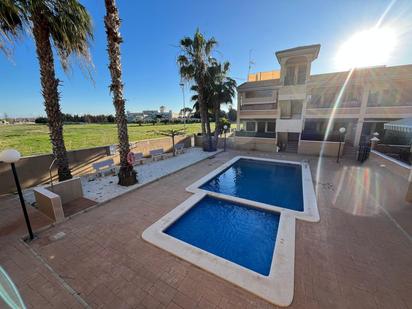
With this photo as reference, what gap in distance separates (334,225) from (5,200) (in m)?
13.0

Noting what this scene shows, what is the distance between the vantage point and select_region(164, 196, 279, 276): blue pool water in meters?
4.60

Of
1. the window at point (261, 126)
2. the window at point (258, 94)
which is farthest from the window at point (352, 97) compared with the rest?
the window at point (261, 126)

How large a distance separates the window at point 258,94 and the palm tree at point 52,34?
18.0m

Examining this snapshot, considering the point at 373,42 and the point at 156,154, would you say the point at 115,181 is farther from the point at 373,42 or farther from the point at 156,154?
the point at 373,42

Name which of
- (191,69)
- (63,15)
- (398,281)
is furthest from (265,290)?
(191,69)

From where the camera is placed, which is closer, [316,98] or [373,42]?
[373,42]

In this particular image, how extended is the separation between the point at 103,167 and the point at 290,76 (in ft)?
64.3

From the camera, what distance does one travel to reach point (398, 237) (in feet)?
16.5

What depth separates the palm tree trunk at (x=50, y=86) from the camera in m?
6.48

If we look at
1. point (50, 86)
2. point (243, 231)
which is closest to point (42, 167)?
point (50, 86)

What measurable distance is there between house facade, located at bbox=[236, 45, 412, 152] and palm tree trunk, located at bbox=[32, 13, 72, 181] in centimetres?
1588

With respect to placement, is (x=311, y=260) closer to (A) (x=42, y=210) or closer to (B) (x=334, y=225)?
(B) (x=334, y=225)

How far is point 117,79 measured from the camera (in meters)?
7.68

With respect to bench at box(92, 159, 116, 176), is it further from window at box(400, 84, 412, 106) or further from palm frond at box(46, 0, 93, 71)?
window at box(400, 84, 412, 106)
